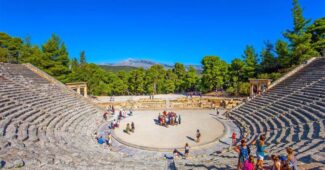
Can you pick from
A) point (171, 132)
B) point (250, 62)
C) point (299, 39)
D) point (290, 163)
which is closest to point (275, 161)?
point (290, 163)

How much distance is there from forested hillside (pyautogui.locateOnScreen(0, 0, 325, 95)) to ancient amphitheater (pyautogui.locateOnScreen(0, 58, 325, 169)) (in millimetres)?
6291

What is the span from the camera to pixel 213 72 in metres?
44.9

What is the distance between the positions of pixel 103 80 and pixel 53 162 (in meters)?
42.7

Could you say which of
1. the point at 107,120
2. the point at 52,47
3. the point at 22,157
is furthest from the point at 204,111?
the point at 52,47

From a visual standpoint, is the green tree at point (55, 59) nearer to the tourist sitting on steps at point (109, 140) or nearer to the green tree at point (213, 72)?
the tourist sitting on steps at point (109, 140)

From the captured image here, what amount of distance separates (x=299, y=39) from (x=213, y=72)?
1692 centimetres

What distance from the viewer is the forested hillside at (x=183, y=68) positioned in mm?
33000

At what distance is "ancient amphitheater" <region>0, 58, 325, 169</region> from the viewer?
9188 mm

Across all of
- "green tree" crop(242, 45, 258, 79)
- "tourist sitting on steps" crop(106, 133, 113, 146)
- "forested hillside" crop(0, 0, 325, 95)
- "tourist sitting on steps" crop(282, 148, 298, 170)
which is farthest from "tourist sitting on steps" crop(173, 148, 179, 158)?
"green tree" crop(242, 45, 258, 79)

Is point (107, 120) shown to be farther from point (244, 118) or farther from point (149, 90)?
point (149, 90)

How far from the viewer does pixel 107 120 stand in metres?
23.1

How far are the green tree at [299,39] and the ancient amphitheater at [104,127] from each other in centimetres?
406

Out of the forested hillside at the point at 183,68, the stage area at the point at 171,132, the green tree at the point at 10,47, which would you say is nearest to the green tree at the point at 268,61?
the forested hillside at the point at 183,68

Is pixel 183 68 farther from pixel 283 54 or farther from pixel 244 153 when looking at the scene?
pixel 244 153
